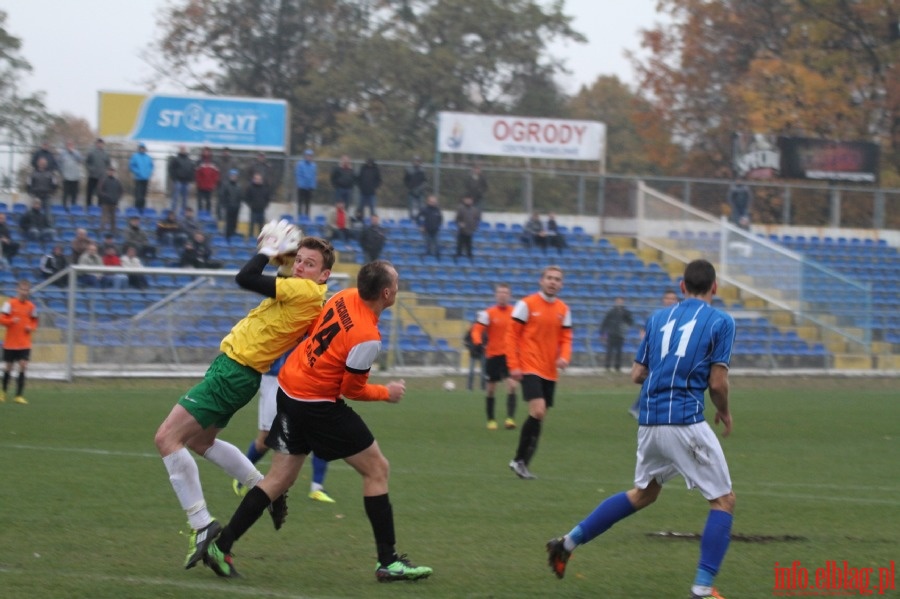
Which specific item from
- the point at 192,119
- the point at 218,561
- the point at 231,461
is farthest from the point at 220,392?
the point at 192,119

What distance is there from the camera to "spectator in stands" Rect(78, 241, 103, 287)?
22203 millimetres

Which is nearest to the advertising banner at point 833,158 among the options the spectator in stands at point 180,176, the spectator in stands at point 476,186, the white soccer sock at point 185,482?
the spectator in stands at point 476,186

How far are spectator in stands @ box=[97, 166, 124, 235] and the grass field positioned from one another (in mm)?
10870

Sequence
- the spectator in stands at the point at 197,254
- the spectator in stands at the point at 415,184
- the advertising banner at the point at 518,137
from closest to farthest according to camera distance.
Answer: the spectator in stands at the point at 197,254, the spectator in stands at the point at 415,184, the advertising banner at the point at 518,137

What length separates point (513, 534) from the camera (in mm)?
8438

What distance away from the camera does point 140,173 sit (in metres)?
29.1

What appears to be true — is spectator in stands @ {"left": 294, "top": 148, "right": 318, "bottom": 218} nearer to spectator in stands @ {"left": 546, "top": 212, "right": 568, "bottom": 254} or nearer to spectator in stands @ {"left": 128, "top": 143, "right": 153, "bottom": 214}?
spectator in stands @ {"left": 128, "top": 143, "right": 153, "bottom": 214}

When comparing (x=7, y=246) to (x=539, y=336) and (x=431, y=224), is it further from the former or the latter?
(x=539, y=336)

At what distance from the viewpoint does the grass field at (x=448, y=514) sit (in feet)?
22.4

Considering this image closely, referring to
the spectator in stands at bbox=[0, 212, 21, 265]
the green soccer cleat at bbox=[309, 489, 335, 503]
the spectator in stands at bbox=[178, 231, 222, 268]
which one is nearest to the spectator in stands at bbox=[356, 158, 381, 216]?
the spectator in stands at bbox=[178, 231, 222, 268]

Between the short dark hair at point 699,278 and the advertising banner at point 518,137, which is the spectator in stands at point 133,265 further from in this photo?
the short dark hair at point 699,278

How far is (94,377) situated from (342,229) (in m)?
9.39

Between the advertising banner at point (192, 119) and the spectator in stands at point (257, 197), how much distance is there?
4.81 m

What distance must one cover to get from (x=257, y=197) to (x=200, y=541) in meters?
22.4
